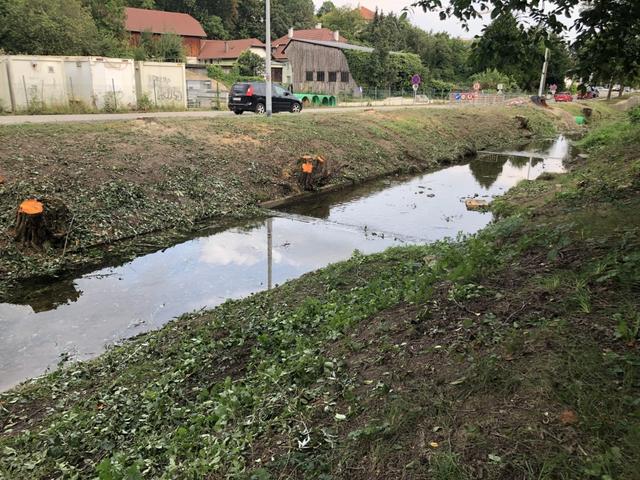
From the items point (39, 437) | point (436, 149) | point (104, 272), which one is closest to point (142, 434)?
point (39, 437)

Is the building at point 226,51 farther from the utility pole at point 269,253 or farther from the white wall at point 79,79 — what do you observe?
the utility pole at point 269,253

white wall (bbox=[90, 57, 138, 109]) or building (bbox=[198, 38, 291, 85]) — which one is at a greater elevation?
building (bbox=[198, 38, 291, 85])

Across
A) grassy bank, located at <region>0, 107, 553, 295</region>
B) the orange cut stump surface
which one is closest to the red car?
grassy bank, located at <region>0, 107, 553, 295</region>

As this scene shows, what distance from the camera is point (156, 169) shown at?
14.8 metres

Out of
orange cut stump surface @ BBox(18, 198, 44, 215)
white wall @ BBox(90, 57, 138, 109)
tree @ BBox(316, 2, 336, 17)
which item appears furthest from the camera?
tree @ BBox(316, 2, 336, 17)

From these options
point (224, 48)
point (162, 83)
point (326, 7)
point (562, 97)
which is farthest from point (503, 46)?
point (326, 7)

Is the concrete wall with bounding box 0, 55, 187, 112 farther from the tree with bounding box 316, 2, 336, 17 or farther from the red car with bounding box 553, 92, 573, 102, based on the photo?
the tree with bounding box 316, 2, 336, 17

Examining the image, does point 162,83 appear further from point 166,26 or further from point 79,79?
point 166,26

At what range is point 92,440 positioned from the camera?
454 centimetres

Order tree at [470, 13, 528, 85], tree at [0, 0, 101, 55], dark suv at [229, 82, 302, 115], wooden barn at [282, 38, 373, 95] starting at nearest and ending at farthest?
tree at [470, 13, 528, 85] < dark suv at [229, 82, 302, 115] < tree at [0, 0, 101, 55] < wooden barn at [282, 38, 373, 95]

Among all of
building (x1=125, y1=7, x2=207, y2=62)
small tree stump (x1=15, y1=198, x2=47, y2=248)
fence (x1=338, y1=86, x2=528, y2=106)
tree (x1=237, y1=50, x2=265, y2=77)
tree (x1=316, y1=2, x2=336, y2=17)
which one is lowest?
small tree stump (x1=15, y1=198, x2=47, y2=248)

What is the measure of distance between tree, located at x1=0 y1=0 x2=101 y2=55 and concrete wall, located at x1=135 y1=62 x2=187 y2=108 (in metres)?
10.2

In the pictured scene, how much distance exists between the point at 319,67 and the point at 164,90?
3060 cm

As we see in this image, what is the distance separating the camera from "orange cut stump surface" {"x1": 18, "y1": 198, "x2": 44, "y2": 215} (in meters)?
10.4
